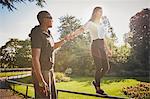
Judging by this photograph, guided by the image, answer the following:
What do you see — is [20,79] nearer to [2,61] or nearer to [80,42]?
[2,61]

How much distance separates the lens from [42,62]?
4445mm

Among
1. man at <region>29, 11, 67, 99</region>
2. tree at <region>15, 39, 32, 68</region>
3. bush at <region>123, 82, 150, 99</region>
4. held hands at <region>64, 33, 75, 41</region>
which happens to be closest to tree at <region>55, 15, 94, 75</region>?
held hands at <region>64, 33, 75, 41</region>

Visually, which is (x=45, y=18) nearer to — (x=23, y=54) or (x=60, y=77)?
(x=23, y=54)

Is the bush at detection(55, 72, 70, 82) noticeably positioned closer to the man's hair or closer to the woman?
the woman

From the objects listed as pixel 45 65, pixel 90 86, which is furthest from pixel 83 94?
pixel 45 65

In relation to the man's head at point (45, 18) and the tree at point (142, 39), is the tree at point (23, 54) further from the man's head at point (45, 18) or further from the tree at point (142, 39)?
the tree at point (142, 39)

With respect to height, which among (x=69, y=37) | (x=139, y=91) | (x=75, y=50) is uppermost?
(x=69, y=37)

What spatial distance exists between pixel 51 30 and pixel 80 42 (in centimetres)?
29

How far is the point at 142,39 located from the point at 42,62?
3.18 feet

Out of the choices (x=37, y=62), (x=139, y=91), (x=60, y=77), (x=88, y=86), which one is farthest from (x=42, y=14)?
(x=139, y=91)

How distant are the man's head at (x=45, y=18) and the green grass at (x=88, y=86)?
558mm

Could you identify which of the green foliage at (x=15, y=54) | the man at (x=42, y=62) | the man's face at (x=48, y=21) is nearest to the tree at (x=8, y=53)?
the green foliage at (x=15, y=54)

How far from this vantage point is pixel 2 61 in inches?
180

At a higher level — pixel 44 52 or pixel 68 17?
pixel 68 17
